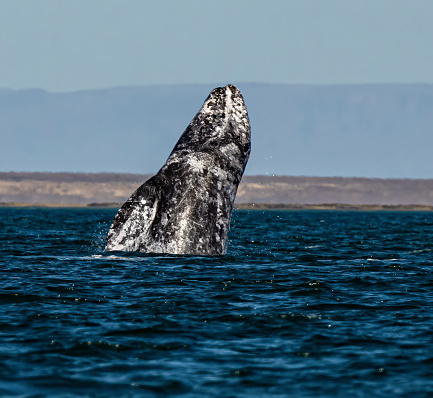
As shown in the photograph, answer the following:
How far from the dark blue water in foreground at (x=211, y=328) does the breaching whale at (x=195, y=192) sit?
1.51ft

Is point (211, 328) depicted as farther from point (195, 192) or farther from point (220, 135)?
point (220, 135)

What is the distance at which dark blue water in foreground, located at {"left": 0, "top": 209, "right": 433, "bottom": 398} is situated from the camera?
11.4m

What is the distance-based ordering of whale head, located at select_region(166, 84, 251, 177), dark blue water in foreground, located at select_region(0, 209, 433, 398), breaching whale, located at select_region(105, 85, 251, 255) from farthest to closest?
whale head, located at select_region(166, 84, 251, 177) < breaching whale, located at select_region(105, 85, 251, 255) < dark blue water in foreground, located at select_region(0, 209, 433, 398)

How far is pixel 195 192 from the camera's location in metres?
21.3

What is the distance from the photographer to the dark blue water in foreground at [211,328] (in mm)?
11422

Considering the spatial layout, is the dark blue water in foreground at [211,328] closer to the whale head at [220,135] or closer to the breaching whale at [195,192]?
the breaching whale at [195,192]

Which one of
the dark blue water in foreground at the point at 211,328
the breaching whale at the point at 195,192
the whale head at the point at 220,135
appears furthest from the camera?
the whale head at the point at 220,135

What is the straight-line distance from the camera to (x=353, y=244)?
115 ft

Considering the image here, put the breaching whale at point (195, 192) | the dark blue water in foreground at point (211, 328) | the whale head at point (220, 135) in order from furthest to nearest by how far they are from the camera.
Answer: the whale head at point (220, 135), the breaching whale at point (195, 192), the dark blue water in foreground at point (211, 328)

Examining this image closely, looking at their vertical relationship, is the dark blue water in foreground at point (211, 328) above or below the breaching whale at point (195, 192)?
below

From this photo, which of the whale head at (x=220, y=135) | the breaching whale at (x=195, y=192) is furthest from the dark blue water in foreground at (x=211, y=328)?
the whale head at (x=220, y=135)

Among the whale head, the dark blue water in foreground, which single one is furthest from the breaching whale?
the dark blue water in foreground

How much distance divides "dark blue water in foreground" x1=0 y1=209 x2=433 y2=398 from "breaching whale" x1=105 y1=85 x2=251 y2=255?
1.51 feet

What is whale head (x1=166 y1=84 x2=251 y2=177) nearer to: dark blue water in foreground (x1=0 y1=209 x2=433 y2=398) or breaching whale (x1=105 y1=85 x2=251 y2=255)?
breaching whale (x1=105 y1=85 x2=251 y2=255)
